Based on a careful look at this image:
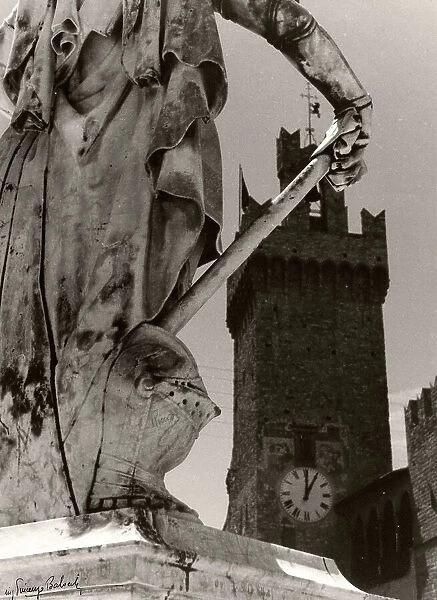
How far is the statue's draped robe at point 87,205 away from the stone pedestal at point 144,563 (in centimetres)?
22

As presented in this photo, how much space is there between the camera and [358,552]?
27875 mm

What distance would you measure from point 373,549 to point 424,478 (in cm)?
568

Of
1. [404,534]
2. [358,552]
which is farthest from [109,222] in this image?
[358,552]

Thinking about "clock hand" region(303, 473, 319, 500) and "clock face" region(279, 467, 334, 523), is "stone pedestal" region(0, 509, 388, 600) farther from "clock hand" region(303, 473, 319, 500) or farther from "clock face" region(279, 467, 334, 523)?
"clock hand" region(303, 473, 319, 500)

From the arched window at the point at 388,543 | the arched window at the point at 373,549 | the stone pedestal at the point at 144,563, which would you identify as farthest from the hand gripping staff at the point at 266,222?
the arched window at the point at 373,549

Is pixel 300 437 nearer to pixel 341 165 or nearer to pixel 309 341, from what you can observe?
pixel 309 341

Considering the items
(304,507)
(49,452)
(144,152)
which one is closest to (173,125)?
(144,152)

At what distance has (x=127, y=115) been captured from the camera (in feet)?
7.35

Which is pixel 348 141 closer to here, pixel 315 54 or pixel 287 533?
pixel 315 54

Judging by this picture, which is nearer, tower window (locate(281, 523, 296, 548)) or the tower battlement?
the tower battlement

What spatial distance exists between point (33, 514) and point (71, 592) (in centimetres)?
38

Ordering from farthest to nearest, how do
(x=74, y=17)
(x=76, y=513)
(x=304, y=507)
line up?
(x=304, y=507) → (x=74, y=17) → (x=76, y=513)

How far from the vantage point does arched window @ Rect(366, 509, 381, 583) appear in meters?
26.2

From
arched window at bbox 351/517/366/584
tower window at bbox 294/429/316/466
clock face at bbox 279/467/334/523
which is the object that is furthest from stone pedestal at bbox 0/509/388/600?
tower window at bbox 294/429/316/466
